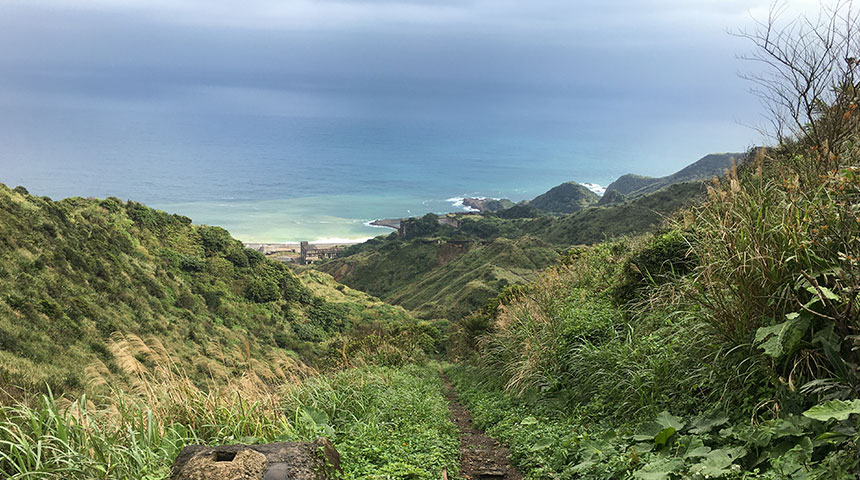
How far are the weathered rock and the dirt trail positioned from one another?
1785mm

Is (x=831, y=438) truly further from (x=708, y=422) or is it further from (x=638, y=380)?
(x=638, y=380)

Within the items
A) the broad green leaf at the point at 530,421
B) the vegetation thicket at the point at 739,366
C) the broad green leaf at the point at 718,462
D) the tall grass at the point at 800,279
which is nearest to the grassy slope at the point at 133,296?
the broad green leaf at the point at 530,421

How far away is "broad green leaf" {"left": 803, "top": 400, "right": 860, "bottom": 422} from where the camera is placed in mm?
2506

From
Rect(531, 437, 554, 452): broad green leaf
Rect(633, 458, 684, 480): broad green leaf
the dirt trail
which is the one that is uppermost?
Rect(633, 458, 684, 480): broad green leaf

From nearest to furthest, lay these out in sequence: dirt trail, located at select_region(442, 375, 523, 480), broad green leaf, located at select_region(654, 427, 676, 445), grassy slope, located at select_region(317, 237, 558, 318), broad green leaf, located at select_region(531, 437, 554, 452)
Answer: broad green leaf, located at select_region(654, 427, 676, 445)
broad green leaf, located at select_region(531, 437, 554, 452)
dirt trail, located at select_region(442, 375, 523, 480)
grassy slope, located at select_region(317, 237, 558, 318)

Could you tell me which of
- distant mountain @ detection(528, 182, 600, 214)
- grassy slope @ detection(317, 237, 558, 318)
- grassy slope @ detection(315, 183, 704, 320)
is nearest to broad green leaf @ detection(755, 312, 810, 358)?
grassy slope @ detection(315, 183, 704, 320)

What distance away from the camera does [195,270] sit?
4503 centimetres

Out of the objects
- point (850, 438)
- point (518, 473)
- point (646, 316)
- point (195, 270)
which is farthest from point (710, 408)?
point (195, 270)

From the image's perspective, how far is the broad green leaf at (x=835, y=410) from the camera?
251cm

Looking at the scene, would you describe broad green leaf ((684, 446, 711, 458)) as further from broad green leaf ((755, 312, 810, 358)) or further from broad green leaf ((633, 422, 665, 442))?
broad green leaf ((755, 312, 810, 358))

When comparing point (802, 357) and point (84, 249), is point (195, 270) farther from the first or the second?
point (802, 357)

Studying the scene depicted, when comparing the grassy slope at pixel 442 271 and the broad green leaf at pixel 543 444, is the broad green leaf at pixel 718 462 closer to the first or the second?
the broad green leaf at pixel 543 444

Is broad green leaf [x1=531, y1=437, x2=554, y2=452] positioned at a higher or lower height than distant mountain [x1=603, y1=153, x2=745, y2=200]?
lower

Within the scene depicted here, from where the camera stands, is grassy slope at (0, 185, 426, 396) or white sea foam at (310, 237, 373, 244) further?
white sea foam at (310, 237, 373, 244)
